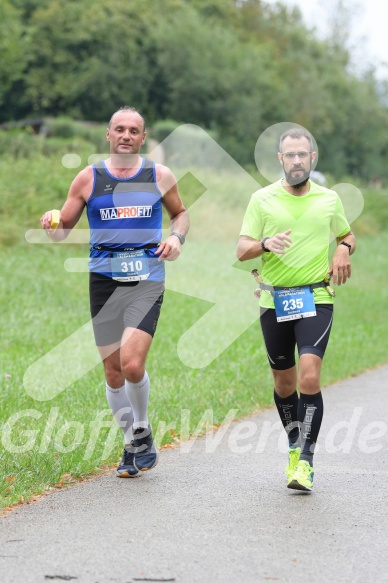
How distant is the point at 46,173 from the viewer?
21594mm

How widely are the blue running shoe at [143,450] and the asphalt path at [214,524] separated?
0.10m

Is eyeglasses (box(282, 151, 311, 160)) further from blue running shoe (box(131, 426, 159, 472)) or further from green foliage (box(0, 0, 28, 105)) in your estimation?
green foliage (box(0, 0, 28, 105))

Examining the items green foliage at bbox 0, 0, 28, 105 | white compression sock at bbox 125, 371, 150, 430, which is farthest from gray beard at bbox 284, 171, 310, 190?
green foliage at bbox 0, 0, 28, 105

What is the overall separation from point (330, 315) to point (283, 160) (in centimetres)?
98

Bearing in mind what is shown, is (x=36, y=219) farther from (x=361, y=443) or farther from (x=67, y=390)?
(x=361, y=443)

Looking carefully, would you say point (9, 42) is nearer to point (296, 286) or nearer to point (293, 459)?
point (296, 286)

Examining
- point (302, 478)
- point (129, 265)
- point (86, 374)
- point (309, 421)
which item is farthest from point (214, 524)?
point (86, 374)

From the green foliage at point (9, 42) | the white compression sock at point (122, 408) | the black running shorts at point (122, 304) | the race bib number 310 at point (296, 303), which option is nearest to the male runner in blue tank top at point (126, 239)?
the black running shorts at point (122, 304)

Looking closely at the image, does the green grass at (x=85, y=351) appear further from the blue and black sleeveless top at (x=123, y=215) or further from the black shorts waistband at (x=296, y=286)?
the black shorts waistband at (x=296, y=286)

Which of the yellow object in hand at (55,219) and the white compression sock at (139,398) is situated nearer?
the yellow object in hand at (55,219)

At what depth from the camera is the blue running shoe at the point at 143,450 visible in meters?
6.93

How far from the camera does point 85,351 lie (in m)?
12.3

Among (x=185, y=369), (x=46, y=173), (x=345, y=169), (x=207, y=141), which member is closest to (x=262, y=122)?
(x=345, y=169)

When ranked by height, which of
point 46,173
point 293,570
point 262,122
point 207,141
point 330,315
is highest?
point 262,122
